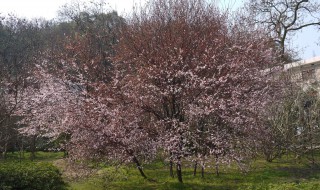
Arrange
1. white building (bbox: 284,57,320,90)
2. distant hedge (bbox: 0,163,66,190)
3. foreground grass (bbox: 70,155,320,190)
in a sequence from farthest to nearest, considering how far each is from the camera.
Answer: white building (bbox: 284,57,320,90) < foreground grass (bbox: 70,155,320,190) < distant hedge (bbox: 0,163,66,190)

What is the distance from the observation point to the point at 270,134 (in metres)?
12.2

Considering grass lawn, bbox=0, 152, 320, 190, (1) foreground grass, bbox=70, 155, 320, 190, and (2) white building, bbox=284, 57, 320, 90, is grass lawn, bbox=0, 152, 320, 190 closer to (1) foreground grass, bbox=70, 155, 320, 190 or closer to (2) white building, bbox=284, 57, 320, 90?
(1) foreground grass, bbox=70, 155, 320, 190

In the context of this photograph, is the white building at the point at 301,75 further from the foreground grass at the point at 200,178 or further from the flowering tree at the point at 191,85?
the foreground grass at the point at 200,178

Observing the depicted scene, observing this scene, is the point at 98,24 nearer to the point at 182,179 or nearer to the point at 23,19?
the point at 23,19

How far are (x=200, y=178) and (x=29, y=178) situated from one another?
4.48 metres

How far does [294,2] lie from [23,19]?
25098mm

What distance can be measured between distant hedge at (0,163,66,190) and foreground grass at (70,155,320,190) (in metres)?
0.94

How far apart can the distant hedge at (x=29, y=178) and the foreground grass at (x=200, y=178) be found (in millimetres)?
938

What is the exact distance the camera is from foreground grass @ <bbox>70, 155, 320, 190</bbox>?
9367 millimetres

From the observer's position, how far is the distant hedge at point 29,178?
806 centimetres

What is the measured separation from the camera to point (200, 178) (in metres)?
10.2

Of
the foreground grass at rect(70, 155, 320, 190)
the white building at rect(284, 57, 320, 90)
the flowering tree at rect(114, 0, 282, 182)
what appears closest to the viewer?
the flowering tree at rect(114, 0, 282, 182)

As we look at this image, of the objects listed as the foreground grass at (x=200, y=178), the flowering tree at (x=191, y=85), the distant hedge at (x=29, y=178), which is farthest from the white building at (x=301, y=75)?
the distant hedge at (x=29, y=178)

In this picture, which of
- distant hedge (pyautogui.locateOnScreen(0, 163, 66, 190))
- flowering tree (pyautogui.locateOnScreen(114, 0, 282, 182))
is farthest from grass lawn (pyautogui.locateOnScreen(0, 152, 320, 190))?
distant hedge (pyautogui.locateOnScreen(0, 163, 66, 190))
